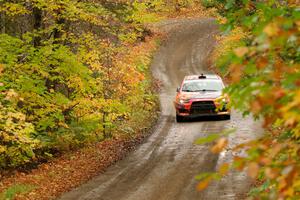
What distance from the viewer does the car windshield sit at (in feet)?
65.6

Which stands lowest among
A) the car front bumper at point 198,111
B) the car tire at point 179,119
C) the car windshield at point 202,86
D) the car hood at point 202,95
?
the car tire at point 179,119

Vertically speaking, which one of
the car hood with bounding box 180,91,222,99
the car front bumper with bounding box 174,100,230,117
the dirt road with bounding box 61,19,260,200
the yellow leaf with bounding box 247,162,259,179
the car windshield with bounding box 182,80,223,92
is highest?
the car windshield with bounding box 182,80,223,92

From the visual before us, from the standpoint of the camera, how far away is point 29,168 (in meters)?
15.7

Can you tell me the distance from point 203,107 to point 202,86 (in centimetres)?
127

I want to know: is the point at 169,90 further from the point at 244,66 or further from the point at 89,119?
the point at 244,66

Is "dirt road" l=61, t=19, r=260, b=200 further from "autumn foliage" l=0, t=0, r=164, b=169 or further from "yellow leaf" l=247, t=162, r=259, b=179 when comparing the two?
"yellow leaf" l=247, t=162, r=259, b=179

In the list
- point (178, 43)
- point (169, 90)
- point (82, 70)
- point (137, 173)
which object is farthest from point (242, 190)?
point (178, 43)

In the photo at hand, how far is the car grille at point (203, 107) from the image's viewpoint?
19203 millimetres

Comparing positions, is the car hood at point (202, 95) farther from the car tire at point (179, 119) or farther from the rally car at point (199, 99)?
the car tire at point (179, 119)

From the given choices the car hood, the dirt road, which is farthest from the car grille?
the dirt road

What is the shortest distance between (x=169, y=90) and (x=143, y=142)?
13467 mm

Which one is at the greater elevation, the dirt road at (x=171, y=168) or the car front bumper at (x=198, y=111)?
the car front bumper at (x=198, y=111)

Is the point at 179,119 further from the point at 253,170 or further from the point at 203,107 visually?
the point at 253,170

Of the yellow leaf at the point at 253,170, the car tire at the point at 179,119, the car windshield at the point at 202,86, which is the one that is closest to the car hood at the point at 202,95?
the car windshield at the point at 202,86
